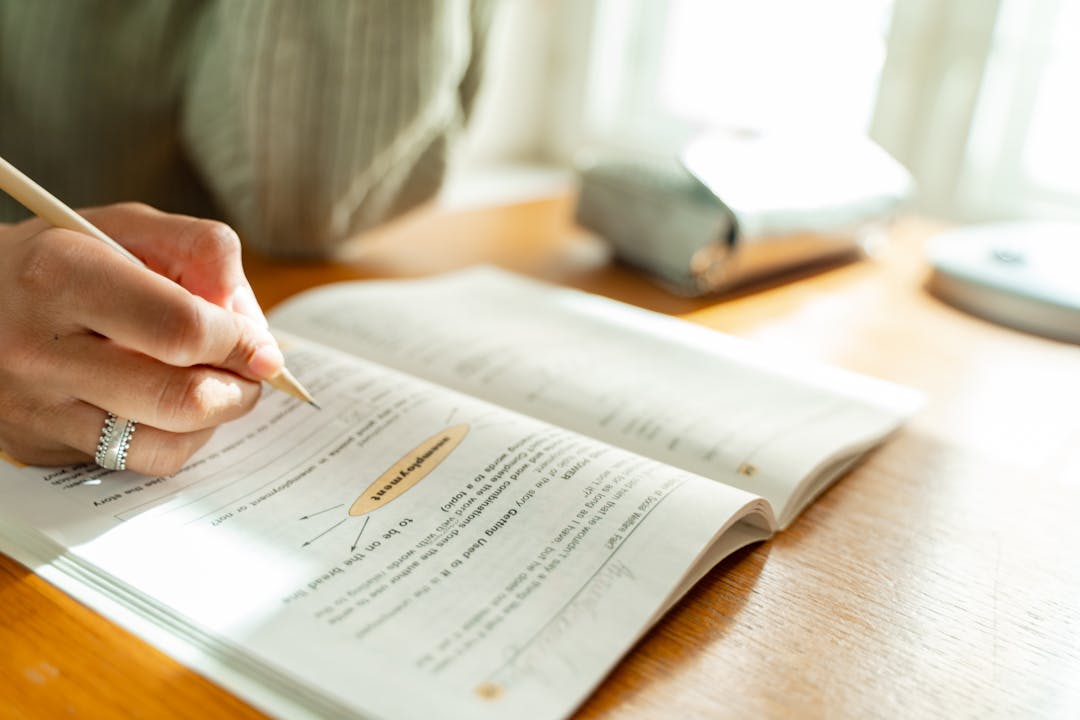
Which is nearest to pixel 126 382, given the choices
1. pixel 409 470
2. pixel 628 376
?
pixel 409 470

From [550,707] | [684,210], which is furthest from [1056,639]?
[684,210]

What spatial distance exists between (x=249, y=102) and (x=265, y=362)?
39 centimetres

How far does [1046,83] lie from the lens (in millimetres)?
1346

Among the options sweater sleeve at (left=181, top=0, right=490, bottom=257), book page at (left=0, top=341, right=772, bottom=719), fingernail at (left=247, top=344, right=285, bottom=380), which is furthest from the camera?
sweater sleeve at (left=181, top=0, right=490, bottom=257)

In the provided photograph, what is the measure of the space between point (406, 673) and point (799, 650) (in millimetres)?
160

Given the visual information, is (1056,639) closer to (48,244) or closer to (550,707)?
(550,707)

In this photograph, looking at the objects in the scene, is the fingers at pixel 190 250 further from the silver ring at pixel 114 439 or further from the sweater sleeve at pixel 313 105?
the sweater sleeve at pixel 313 105

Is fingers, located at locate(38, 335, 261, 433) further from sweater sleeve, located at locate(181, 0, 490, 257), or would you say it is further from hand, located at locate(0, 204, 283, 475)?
sweater sleeve, located at locate(181, 0, 490, 257)

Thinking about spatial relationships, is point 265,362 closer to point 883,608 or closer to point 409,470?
point 409,470

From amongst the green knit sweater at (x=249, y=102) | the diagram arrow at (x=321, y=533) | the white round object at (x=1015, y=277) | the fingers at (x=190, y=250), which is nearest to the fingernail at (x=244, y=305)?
the fingers at (x=190, y=250)

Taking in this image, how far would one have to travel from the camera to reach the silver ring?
1.39 feet

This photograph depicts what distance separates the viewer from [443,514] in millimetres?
422

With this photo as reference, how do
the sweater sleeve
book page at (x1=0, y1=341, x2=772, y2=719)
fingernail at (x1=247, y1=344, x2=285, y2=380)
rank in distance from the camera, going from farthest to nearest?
the sweater sleeve → fingernail at (x1=247, y1=344, x2=285, y2=380) → book page at (x1=0, y1=341, x2=772, y2=719)

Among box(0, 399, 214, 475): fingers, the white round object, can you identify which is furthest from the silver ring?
the white round object
